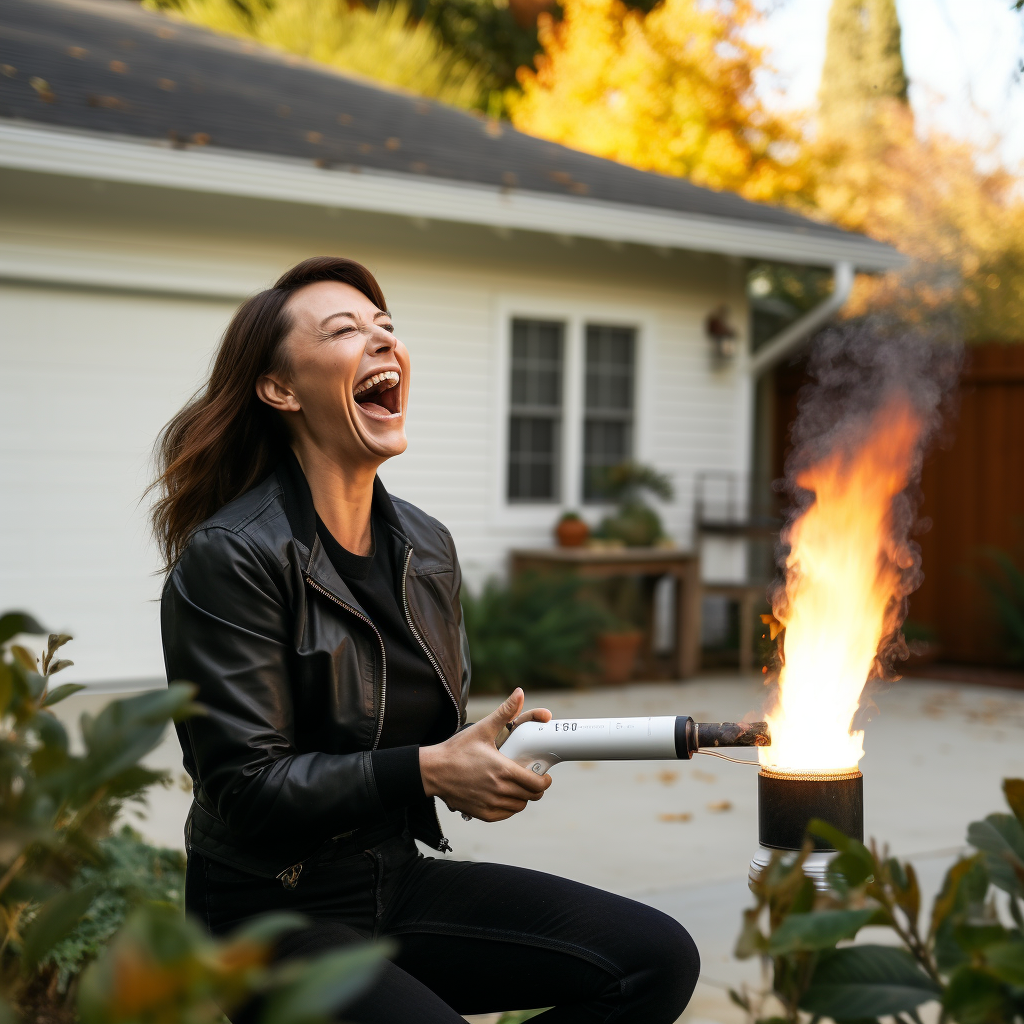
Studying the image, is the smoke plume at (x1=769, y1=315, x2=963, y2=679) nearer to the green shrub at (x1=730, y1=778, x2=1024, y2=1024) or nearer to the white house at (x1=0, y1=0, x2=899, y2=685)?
the white house at (x1=0, y1=0, x2=899, y2=685)

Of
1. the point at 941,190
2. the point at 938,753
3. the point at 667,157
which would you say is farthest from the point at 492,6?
the point at 938,753

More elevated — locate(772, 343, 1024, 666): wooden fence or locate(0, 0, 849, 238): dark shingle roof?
locate(0, 0, 849, 238): dark shingle roof

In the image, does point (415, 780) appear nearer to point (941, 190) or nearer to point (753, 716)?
point (753, 716)

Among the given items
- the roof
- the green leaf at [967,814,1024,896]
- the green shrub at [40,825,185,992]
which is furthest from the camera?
the roof

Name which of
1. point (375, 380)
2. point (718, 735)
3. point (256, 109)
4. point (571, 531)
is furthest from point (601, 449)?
point (718, 735)

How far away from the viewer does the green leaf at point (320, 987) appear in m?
0.64

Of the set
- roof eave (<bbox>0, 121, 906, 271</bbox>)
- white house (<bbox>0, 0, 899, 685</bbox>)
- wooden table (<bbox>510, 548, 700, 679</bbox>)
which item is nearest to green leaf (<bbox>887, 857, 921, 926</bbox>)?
white house (<bbox>0, 0, 899, 685</bbox>)

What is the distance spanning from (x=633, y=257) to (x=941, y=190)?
1325 cm

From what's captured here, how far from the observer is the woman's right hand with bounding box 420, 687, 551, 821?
1.79m

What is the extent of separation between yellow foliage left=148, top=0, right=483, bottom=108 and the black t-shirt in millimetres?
18746

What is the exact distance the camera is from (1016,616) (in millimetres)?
9641

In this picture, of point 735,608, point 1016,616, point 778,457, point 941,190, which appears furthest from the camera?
point 941,190

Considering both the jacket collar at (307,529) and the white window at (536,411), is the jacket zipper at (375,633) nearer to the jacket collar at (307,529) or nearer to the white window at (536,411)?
the jacket collar at (307,529)

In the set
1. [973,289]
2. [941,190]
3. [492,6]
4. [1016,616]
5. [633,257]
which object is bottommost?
[1016,616]
